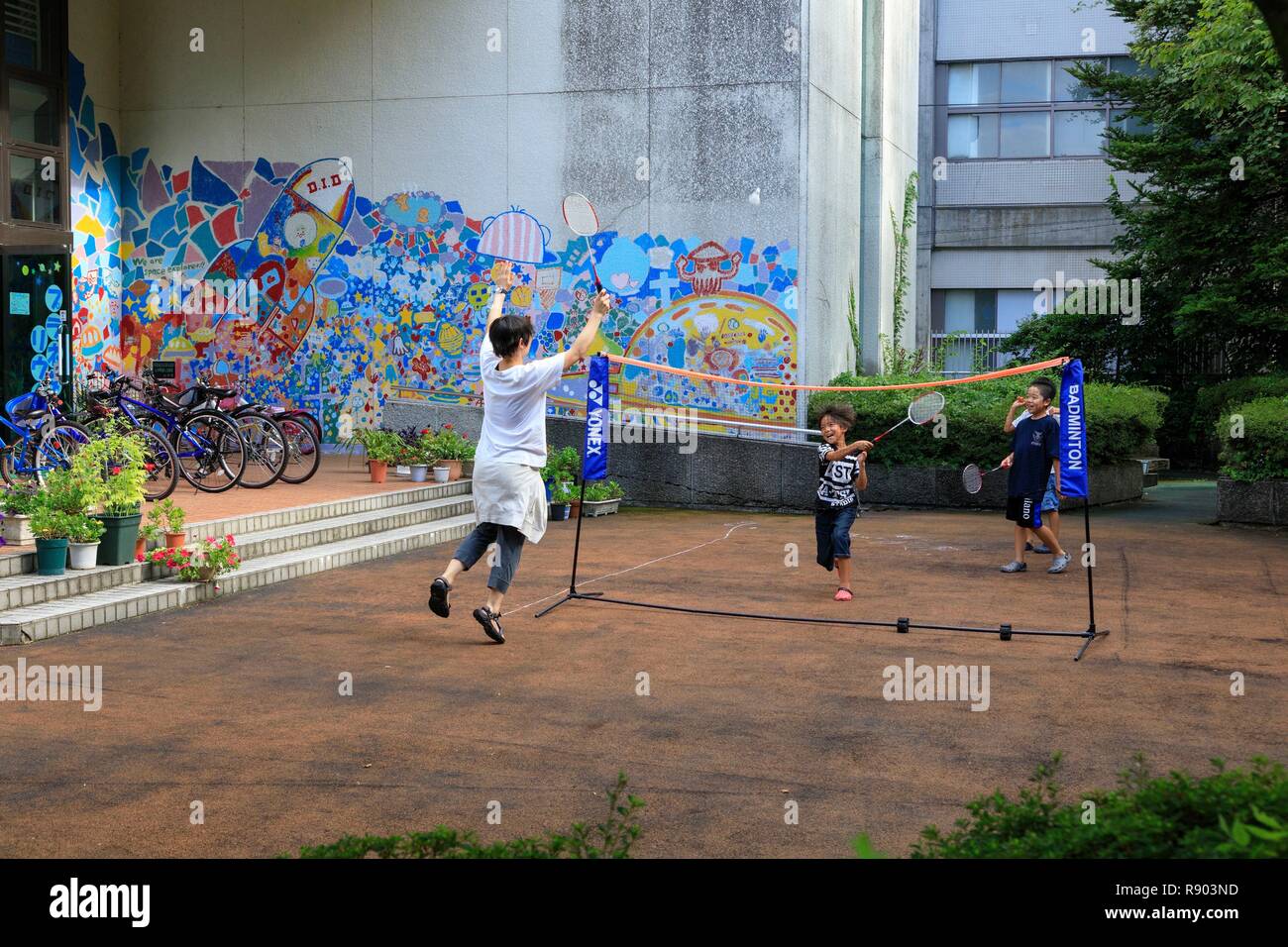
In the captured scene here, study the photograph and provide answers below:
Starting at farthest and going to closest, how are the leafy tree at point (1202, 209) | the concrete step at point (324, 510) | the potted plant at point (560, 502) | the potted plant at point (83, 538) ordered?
1. the leafy tree at point (1202, 209)
2. the potted plant at point (560, 502)
3. the concrete step at point (324, 510)
4. the potted plant at point (83, 538)

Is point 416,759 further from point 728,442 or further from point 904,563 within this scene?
point 728,442

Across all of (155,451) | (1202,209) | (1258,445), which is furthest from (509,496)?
(1202,209)

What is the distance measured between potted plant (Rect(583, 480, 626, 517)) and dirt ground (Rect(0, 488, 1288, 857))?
176 inches

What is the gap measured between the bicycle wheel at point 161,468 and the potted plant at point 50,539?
291cm

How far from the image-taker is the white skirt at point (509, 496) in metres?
8.52

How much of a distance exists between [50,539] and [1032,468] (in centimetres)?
789

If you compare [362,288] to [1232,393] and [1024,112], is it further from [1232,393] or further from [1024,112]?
[1024,112]

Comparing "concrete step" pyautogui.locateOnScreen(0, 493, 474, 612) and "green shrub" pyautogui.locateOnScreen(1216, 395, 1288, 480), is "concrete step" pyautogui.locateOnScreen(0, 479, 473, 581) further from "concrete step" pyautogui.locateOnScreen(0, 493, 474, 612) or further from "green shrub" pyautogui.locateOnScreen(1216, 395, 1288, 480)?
"green shrub" pyautogui.locateOnScreen(1216, 395, 1288, 480)

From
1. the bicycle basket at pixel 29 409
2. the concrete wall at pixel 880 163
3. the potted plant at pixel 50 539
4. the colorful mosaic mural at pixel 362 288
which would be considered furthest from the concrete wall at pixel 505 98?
the potted plant at pixel 50 539

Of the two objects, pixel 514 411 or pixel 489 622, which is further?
pixel 514 411

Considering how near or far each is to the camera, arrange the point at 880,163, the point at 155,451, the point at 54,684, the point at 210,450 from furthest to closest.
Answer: the point at 880,163 < the point at 210,450 < the point at 155,451 < the point at 54,684

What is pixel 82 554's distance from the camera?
32.3 ft

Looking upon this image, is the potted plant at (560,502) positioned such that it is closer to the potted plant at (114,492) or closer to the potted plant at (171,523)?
the potted plant at (171,523)

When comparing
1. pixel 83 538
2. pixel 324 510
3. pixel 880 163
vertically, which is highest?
pixel 880 163
